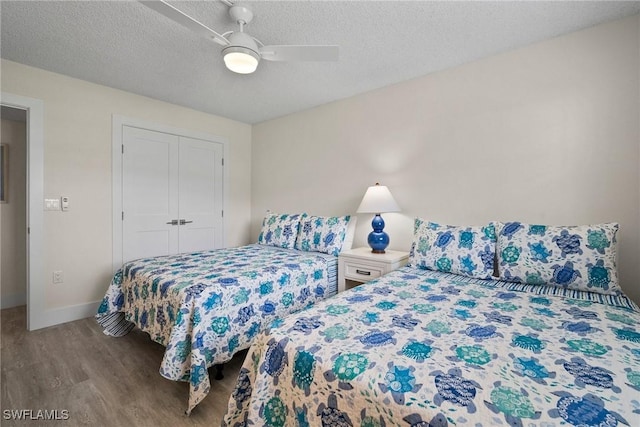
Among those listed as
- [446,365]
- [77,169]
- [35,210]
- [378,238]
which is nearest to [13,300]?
[35,210]

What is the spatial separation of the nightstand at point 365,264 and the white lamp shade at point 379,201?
421 mm

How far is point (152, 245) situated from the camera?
3.43 m

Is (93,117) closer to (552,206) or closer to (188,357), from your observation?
(188,357)

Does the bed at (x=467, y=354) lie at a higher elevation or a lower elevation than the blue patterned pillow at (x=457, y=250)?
lower

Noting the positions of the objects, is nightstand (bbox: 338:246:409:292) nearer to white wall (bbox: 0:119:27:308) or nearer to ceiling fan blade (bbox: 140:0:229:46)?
ceiling fan blade (bbox: 140:0:229:46)

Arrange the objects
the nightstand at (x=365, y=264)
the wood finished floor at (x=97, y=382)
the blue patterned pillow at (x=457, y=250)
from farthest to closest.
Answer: the nightstand at (x=365, y=264) → the blue patterned pillow at (x=457, y=250) → the wood finished floor at (x=97, y=382)

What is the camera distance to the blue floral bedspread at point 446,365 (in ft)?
2.58

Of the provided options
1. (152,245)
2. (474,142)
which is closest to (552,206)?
(474,142)

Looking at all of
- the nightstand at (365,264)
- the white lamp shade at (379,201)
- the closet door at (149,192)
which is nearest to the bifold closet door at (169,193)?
the closet door at (149,192)


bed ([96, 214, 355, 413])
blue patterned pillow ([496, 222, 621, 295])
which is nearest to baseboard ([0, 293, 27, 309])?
bed ([96, 214, 355, 413])

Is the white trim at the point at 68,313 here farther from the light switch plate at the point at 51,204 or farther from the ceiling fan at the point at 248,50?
the ceiling fan at the point at 248,50

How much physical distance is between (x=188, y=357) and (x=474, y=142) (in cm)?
266

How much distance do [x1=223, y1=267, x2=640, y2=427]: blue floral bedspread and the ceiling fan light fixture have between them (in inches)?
58.0

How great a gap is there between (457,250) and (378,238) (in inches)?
31.7
